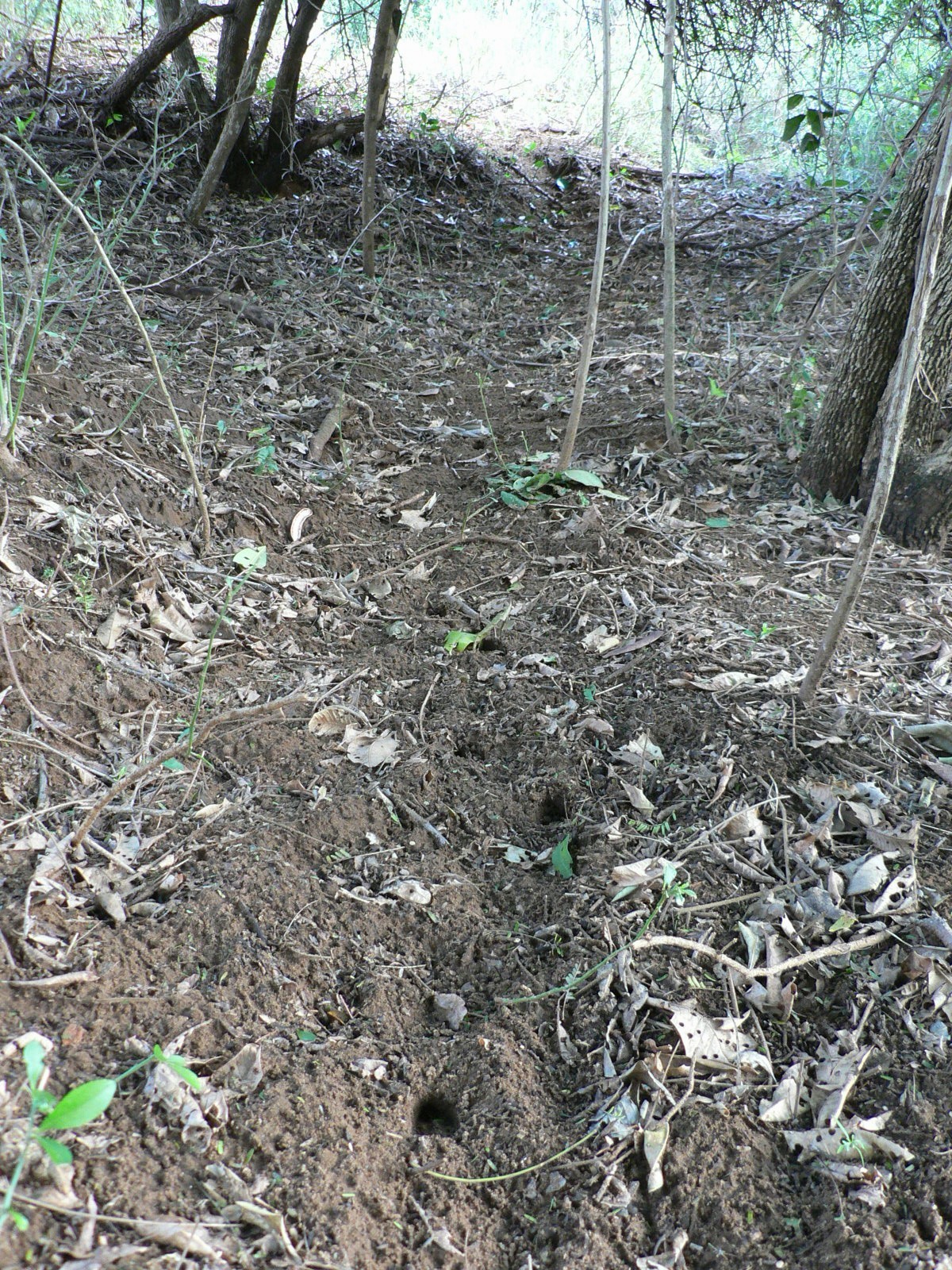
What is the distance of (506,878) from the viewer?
2.32 metres

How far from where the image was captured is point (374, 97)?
5.62 m

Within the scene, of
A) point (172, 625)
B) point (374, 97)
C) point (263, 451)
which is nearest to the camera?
point (172, 625)

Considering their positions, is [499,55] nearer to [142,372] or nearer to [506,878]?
[142,372]

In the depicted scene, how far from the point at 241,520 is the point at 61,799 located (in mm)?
1585

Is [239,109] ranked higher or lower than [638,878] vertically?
higher

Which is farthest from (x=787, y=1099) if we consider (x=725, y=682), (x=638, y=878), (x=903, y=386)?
(x=903, y=386)

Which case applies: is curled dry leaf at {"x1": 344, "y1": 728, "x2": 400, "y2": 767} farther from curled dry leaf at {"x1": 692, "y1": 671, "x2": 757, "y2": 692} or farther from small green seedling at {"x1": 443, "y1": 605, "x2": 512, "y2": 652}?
curled dry leaf at {"x1": 692, "y1": 671, "x2": 757, "y2": 692}

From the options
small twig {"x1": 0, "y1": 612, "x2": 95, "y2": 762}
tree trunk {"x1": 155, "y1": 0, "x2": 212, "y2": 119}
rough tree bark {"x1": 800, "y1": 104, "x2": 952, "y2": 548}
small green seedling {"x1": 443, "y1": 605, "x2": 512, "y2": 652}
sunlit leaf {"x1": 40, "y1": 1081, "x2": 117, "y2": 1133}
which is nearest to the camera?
sunlit leaf {"x1": 40, "y1": 1081, "x2": 117, "y2": 1133}

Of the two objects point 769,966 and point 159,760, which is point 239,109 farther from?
point 769,966

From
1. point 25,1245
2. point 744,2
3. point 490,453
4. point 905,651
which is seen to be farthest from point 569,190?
point 25,1245

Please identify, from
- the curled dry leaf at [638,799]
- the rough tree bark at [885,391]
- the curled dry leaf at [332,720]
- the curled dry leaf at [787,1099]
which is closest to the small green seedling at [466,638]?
the curled dry leaf at [332,720]

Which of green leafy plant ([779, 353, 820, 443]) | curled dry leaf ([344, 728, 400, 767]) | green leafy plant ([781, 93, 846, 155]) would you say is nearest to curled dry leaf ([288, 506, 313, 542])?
curled dry leaf ([344, 728, 400, 767])

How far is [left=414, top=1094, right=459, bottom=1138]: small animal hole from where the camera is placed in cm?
180

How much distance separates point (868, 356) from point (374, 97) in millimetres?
3638
